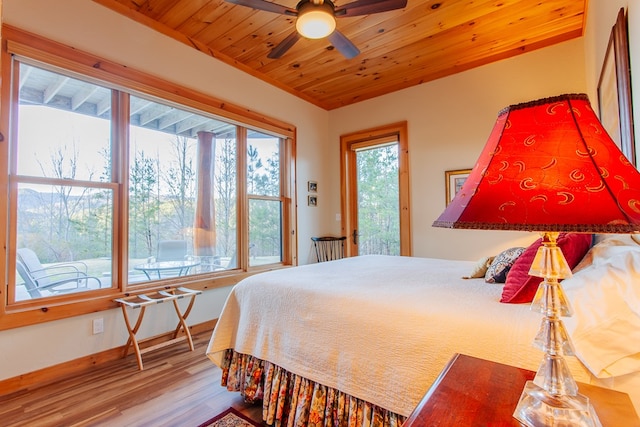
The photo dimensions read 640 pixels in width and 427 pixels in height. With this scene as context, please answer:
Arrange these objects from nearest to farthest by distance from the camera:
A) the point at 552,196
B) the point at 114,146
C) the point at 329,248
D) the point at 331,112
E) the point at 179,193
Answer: the point at 552,196 → the point at 114,146 → the point at 179,193 → the point at 329,248 → the point at 331,112

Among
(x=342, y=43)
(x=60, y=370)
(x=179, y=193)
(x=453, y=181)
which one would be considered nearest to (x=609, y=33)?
(x=342, y=43)

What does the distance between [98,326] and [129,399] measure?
29.3 inches

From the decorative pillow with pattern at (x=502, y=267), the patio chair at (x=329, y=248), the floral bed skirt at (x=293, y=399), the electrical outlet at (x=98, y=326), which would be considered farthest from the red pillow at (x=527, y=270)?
the patio chair at (x=329, y=248)

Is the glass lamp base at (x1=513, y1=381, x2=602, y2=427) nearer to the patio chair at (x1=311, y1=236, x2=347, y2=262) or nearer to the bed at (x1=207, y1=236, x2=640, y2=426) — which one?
the bed at (x1=207, y1=236, x2=640, y2=426)

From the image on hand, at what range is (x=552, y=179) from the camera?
Result: 0.62m

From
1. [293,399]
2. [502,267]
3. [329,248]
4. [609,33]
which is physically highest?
[609,33]

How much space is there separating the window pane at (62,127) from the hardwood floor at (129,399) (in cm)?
148

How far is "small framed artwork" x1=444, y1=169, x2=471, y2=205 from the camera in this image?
3.39 metres

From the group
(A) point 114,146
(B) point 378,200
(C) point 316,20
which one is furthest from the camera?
(B) point 378,200

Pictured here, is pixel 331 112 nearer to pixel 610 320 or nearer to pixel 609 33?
pixel 609 33

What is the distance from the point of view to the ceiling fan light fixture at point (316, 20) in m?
1.97

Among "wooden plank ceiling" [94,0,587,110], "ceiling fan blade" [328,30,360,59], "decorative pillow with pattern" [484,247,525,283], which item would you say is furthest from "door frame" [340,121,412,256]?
"decorative pillow with pattern" [484,247,525,283]

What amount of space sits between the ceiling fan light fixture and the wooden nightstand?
2087mm

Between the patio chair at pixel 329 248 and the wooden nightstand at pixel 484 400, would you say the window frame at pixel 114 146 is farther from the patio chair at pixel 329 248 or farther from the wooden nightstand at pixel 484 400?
the wooden nightstand at pixel 484 400
